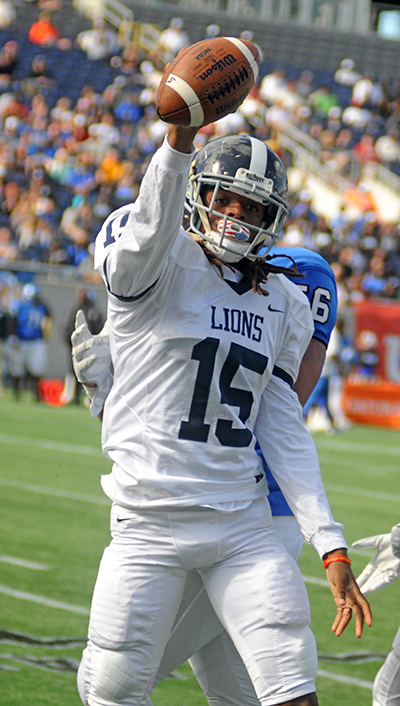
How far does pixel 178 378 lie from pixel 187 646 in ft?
2.41

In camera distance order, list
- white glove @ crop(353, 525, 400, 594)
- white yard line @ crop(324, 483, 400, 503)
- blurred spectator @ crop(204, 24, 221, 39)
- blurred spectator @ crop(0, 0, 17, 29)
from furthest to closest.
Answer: blurred spectator @ crop(204, 24, 221, 39)
blurred spectator @ crop(0, 0, 17, 29)
white yard line @ crop(324, 483, 400, 503)
white glove @ crop(353, 525, 400, 594)

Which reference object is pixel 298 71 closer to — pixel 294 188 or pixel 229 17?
pixel 229 17

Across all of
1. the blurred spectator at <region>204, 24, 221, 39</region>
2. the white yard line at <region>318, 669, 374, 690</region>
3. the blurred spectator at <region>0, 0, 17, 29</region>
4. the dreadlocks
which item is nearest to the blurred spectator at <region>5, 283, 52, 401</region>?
the white yard line at <region>318, 669, 374, 690</region>

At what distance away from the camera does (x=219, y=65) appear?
6.98 feet

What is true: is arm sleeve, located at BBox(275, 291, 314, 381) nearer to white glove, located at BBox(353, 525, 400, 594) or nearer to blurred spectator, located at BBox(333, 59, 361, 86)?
white glove, located at BBox(353, 525, 400, 594)

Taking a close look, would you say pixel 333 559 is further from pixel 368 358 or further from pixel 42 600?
pixel 368 358

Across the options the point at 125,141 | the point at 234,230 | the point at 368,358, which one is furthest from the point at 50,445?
the point at 125,141

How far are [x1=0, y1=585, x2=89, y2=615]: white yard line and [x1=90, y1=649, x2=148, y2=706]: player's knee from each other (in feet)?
8.25

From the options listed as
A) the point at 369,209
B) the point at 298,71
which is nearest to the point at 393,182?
the point at 369,209

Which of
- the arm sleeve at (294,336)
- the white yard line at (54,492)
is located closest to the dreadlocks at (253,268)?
the arm sleeve at (294,336)

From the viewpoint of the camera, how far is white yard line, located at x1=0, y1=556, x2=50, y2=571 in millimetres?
5324

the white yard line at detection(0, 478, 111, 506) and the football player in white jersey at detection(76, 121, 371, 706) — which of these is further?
the white yard line at detection(0, 478, 111, 506)

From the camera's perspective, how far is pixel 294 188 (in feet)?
63.4

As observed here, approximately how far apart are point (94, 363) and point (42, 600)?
8.41ft
